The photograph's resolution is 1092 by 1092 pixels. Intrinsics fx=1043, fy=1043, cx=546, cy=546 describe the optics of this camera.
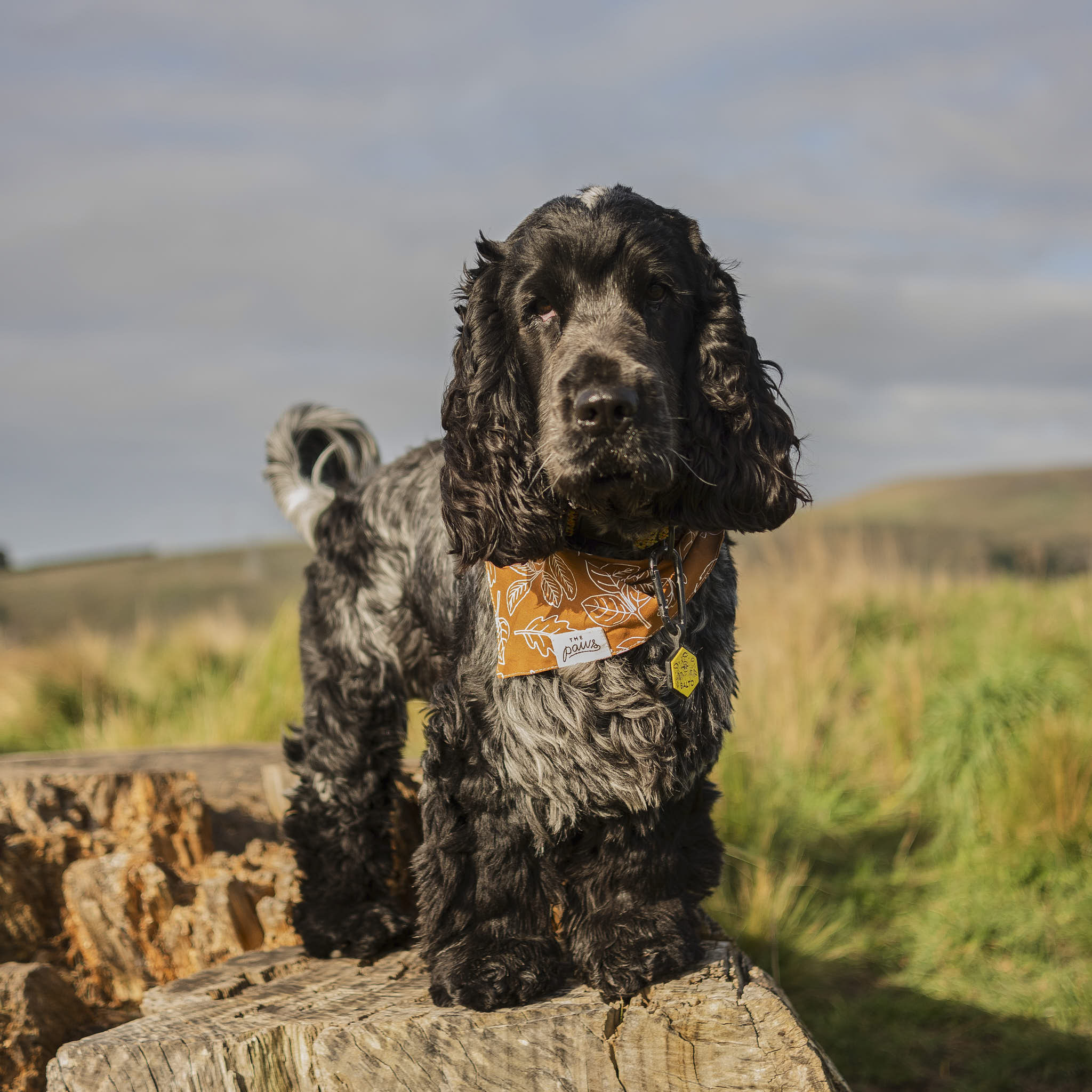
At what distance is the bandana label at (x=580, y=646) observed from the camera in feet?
8.59

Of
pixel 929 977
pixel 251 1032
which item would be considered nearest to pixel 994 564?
pixel 929 977

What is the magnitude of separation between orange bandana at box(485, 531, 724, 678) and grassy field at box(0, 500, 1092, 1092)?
98.3 inches

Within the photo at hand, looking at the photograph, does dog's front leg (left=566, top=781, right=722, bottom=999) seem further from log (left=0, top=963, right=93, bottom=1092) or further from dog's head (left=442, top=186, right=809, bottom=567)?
log (left=0, top=963, right=93, bottom=1092)

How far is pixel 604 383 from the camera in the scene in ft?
7.71

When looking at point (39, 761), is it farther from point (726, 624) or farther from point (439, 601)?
point (726, 624)

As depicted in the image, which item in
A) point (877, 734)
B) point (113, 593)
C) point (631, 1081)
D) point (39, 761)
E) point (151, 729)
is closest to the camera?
point (631, 1081)

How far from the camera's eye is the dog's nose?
2.32 m

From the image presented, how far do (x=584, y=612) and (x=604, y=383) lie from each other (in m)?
0.62

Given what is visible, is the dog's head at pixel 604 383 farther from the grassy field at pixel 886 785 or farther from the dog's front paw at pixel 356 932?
the grassy field at pixel 886 785

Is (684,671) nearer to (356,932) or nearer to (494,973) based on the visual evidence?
(494,973)

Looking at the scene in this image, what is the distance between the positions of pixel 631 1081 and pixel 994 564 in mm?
11768

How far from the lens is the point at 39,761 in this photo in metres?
5.34

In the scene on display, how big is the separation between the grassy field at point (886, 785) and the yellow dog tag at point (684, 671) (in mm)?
2377

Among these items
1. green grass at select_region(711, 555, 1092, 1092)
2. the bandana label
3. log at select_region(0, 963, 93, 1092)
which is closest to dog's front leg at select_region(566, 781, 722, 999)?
the bandana label
